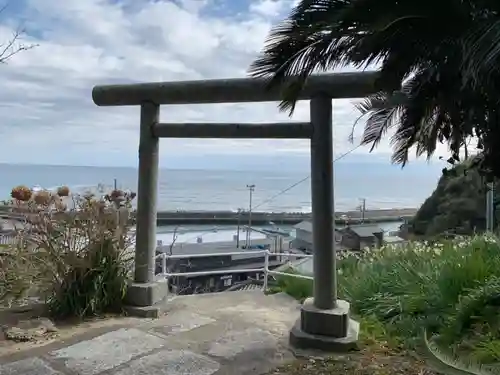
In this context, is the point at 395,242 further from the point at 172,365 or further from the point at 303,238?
the point at 172,365

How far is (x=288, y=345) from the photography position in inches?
135

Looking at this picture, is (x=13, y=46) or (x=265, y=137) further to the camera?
(x=265, y=137)

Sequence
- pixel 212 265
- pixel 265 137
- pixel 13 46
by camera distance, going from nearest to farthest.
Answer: pixel 13 46, pixel 265 137, pixel 212 265

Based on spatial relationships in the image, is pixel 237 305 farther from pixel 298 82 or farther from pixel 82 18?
pixel 82 18

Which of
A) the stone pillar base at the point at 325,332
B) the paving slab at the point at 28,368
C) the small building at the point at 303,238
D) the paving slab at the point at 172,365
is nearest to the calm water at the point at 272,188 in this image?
the small building at the point at 303,238

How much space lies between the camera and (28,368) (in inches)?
116

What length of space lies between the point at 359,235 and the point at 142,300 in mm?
6803

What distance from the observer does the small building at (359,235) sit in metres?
9.59

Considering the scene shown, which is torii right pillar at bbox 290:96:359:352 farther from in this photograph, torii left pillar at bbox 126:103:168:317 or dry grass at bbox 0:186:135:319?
dry grass at bbox 0:186:135:319

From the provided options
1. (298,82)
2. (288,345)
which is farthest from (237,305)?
(298,82)

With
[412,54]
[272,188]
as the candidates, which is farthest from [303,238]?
[272,188]

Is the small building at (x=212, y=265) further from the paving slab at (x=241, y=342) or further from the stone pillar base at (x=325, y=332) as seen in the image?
the stone pillar base at (x=325, y=332)

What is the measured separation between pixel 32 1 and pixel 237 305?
141 inches

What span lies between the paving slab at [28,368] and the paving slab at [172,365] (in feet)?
1.51
